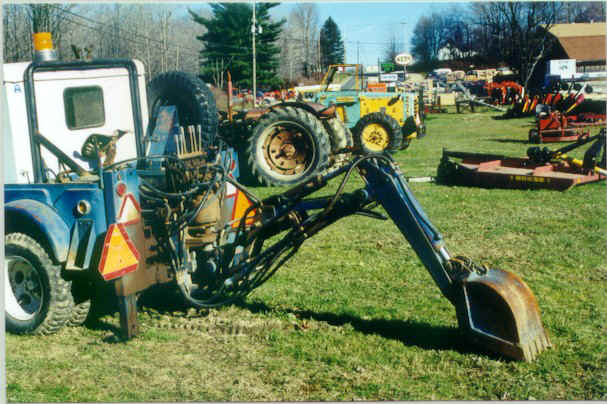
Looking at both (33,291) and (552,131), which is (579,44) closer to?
(552,131)

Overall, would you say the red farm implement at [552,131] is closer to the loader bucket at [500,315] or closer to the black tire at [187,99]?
the black tire at [187,99]

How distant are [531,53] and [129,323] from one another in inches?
1175

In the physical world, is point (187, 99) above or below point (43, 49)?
below

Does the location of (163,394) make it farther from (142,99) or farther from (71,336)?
(142,99)

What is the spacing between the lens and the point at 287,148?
11500 mm

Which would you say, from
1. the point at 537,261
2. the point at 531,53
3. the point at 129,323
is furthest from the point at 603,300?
the point at 531,53

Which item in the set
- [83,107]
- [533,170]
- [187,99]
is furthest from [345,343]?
[533,170]

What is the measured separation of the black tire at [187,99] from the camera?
23.4ft

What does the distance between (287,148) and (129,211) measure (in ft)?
22.7

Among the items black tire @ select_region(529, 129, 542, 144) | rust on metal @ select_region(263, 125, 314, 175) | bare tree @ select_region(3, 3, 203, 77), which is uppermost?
bare tree @ select_region(3, 3, 203, 77)

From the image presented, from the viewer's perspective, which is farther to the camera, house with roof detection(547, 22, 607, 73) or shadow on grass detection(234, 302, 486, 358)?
house with roof detection(547, 22, 607, 73)

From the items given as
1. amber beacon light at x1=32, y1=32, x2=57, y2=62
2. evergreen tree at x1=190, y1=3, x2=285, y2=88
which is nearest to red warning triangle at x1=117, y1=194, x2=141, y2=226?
amber beacon light at x1=32, y1=32, x2=57, y2=62

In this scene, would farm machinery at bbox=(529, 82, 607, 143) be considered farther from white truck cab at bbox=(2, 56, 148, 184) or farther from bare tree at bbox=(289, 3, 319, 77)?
bare tree at bbox=(289, 3, 319, 77)

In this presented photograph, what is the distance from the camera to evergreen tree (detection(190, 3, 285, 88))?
26.2 meters
